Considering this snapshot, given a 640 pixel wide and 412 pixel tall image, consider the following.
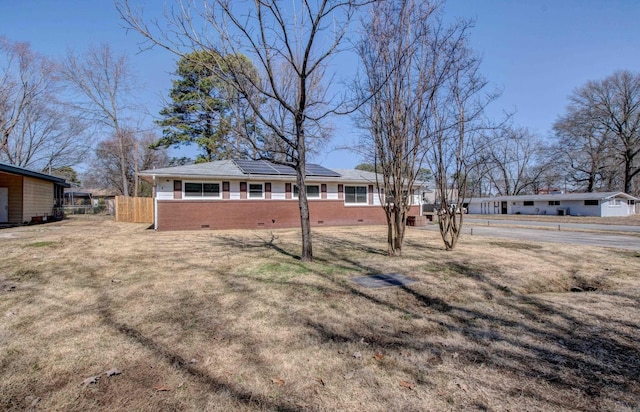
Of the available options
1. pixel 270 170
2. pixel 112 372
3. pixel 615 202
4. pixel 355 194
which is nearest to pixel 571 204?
pixel 615 202

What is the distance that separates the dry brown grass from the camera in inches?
89.0

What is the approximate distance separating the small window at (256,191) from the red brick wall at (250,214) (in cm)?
29

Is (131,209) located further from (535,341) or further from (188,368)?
(535,341)

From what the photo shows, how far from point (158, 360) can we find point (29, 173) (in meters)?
19.0

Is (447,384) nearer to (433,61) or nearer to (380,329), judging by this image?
(380,329)

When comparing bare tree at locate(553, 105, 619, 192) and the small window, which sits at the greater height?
bare tree at locate(553, 105, 619, 192)

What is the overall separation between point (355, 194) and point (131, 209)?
15.4 meters

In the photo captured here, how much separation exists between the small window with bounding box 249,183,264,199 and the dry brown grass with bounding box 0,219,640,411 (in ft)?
34.8

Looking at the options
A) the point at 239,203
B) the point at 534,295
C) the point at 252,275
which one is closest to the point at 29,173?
the point at 239,203

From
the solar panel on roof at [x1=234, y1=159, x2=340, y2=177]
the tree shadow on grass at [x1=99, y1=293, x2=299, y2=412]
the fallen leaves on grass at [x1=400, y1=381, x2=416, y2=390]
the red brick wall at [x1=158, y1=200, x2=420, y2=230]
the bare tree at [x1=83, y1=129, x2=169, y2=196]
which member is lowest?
the fallen leaves on grass at [x1=400, y1=381, x2=416, y2=390]

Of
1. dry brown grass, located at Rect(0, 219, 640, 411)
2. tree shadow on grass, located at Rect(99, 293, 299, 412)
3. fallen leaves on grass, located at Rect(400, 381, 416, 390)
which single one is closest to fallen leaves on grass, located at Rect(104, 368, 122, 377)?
dry brown grass, located at Rect(0, 219, 640, 411)

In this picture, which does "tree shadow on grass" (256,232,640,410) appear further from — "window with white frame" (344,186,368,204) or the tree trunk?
"window with white frame" (344,186,368,204)

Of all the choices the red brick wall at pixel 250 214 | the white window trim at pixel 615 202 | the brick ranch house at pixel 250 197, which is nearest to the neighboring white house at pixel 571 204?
the white window trim at pixel 615 202

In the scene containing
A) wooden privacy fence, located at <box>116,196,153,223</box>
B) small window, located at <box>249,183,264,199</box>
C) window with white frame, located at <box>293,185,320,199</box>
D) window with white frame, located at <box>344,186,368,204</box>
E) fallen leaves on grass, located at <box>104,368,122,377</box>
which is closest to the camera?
fallen leaves on grass, located at <box>104,368,122,377</box>
